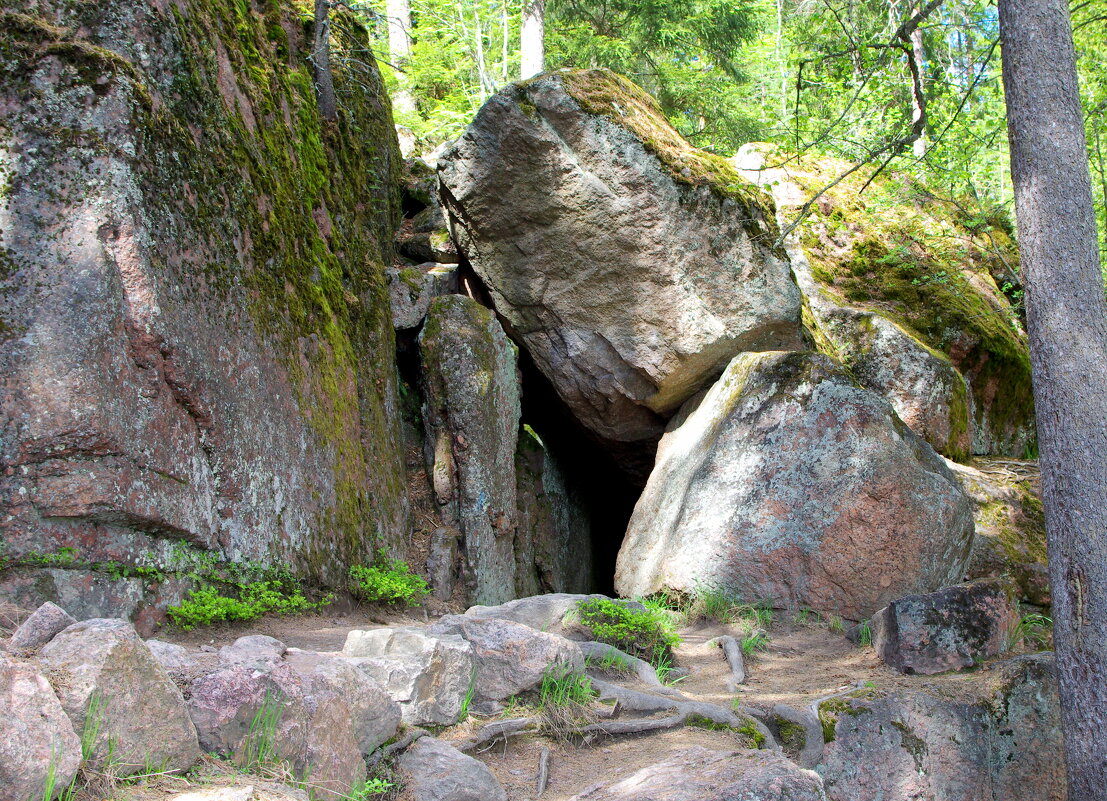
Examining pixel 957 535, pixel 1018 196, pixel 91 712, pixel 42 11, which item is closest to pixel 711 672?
pixel 957 535

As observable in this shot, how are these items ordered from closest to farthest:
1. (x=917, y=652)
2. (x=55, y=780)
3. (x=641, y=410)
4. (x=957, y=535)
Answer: (x=55, y=780)
(x=917, y=652)
(x=957, y=535)
(x=641, y=410)

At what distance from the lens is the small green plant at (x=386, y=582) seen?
650cm

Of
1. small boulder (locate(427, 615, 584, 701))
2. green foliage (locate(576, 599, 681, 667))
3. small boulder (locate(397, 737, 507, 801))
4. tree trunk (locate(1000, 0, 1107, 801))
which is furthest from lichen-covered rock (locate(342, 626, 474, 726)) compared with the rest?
tree trunk (locate(1000, 0, 1107, 801))

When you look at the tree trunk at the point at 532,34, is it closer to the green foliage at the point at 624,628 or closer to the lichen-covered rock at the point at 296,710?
the green foliage at the point at 624,628

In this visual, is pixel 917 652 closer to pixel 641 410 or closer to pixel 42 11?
pixel 641 410

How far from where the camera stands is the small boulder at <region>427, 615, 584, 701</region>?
4.36 meters

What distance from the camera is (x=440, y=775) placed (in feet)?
11.5

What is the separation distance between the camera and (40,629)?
9.18 feet

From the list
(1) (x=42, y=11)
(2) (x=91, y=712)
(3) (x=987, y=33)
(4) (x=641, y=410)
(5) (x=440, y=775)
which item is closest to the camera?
(2) (x=91, y=712)

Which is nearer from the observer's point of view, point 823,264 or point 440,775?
point 440,775

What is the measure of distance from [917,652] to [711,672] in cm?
146

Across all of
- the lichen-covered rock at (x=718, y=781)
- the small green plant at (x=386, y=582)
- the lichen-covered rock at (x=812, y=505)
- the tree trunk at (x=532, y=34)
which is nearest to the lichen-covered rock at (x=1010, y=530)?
the lichen-covered rock at (x=812, y=505)

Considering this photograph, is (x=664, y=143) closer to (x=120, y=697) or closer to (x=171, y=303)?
(x=171, y=303)

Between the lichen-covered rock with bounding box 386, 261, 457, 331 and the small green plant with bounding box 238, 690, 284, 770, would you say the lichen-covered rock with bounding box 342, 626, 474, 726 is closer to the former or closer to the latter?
the small green plant with bounding box 238, 690, 284, 770
